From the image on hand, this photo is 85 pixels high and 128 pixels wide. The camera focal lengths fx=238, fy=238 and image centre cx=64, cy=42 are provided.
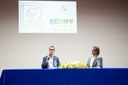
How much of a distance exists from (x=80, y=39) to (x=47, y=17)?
0.97 meters

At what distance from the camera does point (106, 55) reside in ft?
19.4

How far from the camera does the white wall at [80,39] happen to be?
5.70 metres

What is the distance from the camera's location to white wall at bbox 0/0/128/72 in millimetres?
5695

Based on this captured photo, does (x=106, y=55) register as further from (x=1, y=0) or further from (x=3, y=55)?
(x=1, y=0)

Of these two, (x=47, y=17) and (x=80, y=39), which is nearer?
(x=47, y=17)
